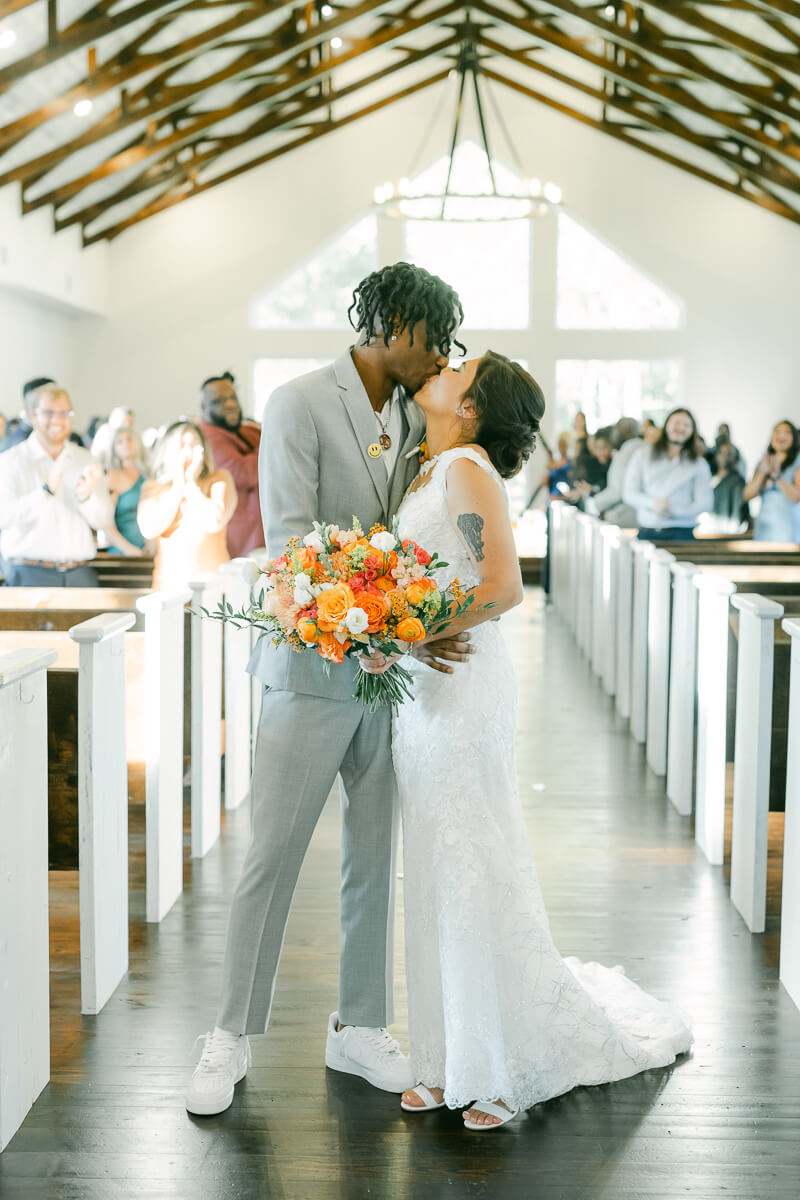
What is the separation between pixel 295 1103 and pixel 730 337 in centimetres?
1561

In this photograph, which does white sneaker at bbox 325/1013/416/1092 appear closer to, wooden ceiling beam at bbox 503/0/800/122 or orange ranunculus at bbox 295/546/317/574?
orange ranunculus at bbox 295/546/317/574

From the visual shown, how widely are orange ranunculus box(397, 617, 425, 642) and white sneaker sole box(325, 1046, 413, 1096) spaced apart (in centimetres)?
97

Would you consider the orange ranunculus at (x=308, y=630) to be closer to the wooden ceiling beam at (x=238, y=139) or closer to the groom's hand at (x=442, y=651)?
the groom's hand at (x=442, y=651)

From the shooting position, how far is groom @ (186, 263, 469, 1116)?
2434 mm

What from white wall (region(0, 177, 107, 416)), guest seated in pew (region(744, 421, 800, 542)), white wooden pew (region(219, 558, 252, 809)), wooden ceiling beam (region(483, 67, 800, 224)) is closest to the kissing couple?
white wooden pew (region(219, 558, 252, 809))

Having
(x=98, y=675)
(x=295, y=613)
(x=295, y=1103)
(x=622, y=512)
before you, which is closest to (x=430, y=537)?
(x=295, y=613)

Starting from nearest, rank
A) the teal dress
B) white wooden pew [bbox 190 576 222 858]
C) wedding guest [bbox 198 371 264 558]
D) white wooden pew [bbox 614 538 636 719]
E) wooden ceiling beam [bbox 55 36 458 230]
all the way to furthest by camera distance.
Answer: white wooden pew [bbox 190 576 222 858] → wedding guest [bbox 198 371 264 558] → white wooden pew [bbox 614 538 636 719] → the teal dress → wooden ceiling beam [bbox 55 36 458 230]

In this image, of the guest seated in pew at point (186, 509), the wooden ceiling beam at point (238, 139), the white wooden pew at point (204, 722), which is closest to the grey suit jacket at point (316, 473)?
the white wooden pew at point (204, 722)

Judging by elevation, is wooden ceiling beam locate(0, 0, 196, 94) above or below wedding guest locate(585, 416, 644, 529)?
above

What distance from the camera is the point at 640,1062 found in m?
2.70

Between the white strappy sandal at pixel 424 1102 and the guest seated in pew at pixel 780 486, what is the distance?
23.5 ft

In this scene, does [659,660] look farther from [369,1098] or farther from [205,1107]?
[205,1107]

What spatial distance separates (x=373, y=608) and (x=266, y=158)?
51.2 feet

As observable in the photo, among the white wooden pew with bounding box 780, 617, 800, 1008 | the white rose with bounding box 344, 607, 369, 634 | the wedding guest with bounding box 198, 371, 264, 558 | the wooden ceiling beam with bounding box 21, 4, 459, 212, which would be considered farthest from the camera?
the wooden ceiling beam with bounding box 21, 4, 459, 212
